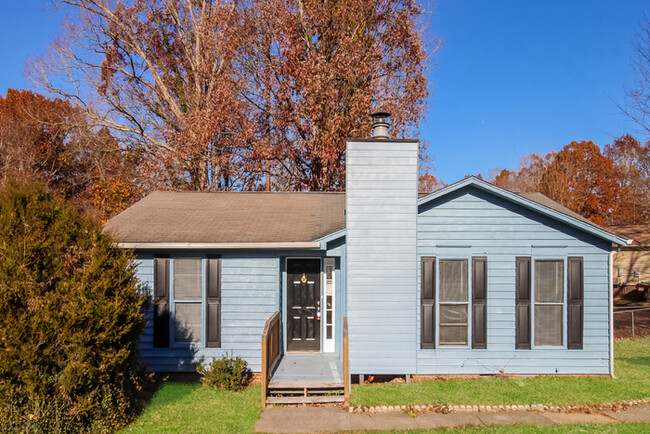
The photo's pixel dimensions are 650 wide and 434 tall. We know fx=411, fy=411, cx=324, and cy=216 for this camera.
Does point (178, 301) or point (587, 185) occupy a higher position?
point (587, 185)

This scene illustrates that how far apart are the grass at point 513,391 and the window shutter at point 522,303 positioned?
2.49 feet

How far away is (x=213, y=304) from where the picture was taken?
8.71 metres

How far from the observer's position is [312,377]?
25.5 ft

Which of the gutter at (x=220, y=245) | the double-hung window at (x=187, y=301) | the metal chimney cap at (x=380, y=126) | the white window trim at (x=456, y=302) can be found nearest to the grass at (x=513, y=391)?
the white window trim at (x=456, y=302)

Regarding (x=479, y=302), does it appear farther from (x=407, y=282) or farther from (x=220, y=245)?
(x=220, y=245)

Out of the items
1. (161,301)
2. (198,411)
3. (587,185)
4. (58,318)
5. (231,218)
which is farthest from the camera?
(587,185)

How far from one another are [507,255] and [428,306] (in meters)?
1.98

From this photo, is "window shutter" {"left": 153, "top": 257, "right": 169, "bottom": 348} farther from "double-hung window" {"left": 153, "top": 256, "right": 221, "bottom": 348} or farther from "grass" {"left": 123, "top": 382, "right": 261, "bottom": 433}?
"grass" {"left": 123, "top": 382, "right": 261, "bottom": 433}

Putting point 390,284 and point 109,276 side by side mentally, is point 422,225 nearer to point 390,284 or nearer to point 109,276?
point 390,284

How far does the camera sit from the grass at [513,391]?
7293 millimetres

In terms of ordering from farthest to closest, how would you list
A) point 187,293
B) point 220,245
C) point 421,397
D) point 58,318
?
point 187,293, point 220,245, point 421,397, point 58,318

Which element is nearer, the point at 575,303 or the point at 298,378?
the point at 298,378

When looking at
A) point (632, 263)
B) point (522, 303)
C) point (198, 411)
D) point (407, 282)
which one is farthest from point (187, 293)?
point (632, 263)

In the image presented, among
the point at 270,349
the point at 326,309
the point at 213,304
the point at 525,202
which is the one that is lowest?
the point at 270,349
